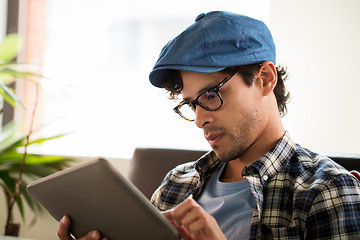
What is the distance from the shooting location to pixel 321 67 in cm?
205

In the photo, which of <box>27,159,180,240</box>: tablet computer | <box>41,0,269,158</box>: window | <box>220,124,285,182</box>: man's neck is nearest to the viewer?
<box>27,159,180,240</box>: tablet computer

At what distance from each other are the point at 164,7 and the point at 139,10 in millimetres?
180

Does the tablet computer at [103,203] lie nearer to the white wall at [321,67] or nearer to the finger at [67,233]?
the finger at [67,233]

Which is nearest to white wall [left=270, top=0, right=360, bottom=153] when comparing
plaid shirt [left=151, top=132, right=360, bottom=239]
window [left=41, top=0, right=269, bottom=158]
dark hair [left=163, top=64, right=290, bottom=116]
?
window [left=41, top=0, right=269, bottom=158]

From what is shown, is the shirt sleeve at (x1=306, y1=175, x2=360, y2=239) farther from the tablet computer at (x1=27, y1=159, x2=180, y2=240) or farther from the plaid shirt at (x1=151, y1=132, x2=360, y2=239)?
the tablet computer at (x1=27, y1=159, x2=180, y2=240)

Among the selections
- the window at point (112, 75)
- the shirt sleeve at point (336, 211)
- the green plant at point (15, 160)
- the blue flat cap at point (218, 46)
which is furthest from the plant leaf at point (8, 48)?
the shirt sleeve at point (336, 211)

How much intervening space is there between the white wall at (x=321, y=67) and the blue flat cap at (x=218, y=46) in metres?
0.92

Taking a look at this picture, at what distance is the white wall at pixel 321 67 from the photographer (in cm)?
199

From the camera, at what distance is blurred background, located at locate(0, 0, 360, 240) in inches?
79.7

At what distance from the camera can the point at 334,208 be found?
991mm

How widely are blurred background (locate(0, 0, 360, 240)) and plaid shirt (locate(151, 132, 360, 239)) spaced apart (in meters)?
0.87

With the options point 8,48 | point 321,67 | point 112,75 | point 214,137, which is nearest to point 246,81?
point 214,137

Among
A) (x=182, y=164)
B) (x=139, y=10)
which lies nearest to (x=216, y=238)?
(x=182, y=164)

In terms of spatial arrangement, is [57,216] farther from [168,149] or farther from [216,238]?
[168,149]
